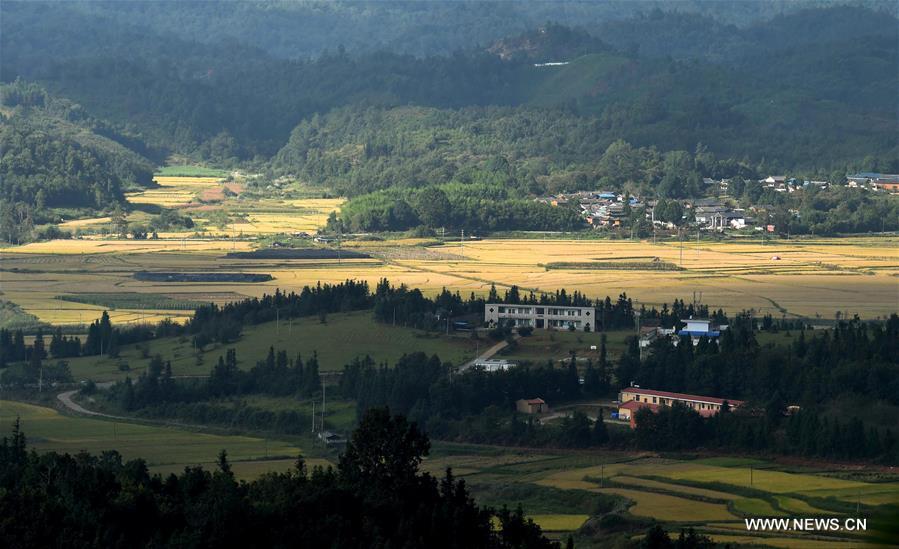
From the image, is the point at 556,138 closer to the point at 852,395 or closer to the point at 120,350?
the point at 120,350

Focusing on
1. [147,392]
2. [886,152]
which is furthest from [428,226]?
[147,392]

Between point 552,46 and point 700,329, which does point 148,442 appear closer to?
point 700,329

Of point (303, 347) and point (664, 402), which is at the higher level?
point (303, 347)

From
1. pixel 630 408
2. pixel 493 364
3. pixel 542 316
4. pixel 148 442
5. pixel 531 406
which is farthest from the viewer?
pixel 542 316

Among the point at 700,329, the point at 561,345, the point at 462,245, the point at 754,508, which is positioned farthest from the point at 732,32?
the point at 754,508

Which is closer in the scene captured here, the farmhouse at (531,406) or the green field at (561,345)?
the farmhouse at (531,406)

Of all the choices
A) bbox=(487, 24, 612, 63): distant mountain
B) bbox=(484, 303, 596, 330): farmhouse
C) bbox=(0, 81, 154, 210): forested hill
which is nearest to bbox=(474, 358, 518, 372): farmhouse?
bbox=(484, 303, 596, 330): farmhouse

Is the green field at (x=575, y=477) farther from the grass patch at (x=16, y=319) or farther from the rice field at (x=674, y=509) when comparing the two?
the grass patch at (x=16, y=319)

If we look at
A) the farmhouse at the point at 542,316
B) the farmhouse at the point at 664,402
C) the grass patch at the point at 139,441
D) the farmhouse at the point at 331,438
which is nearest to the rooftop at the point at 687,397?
the farmhouse at the point at 664,402
